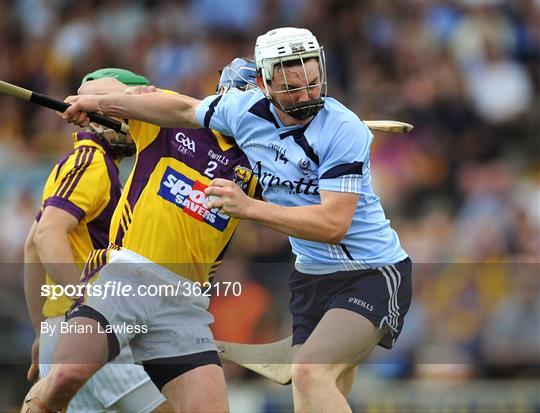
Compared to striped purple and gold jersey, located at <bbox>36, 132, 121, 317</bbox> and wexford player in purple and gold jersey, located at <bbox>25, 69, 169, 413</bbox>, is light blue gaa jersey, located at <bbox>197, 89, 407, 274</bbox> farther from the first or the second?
striped purple and gold jersey, located at <bbox>36, 132, 121, 317</bbox>

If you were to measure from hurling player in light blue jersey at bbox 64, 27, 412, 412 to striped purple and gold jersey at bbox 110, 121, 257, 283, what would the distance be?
7.2 inches

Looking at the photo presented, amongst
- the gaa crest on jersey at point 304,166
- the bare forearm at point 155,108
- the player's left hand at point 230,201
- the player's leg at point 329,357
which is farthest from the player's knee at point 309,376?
the bare forearm at point 155,108

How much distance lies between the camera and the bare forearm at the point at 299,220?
18.1 ft

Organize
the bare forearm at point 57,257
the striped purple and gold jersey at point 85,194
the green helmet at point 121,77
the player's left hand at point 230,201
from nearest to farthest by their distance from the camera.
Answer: the player's left hand at point 230,201, the green helmet at point 121,77, the bare forearm at point 57,257, the striped purple and gold jersey at point 85,194

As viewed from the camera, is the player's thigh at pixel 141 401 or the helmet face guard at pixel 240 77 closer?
the helmet face guard at pixel 240 77

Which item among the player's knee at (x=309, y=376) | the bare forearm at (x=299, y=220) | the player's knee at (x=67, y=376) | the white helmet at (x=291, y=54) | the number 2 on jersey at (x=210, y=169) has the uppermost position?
the white helmet at (x=291, y=54)

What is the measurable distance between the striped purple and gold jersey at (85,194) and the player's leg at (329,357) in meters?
1.65

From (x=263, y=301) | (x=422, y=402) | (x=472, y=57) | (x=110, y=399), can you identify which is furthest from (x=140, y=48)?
(x=110, y=399)

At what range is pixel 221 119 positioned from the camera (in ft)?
19.4

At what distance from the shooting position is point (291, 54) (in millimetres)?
5715

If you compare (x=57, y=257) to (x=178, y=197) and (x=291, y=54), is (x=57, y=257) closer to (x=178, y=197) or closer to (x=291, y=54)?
(x=178, y=197)

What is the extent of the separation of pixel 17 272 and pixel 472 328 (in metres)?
3.96

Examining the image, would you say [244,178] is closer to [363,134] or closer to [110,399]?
[363,134]

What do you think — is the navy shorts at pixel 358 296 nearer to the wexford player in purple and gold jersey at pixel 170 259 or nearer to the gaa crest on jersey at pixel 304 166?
the wexford player in purple and gold jersey at pixel 170 259
